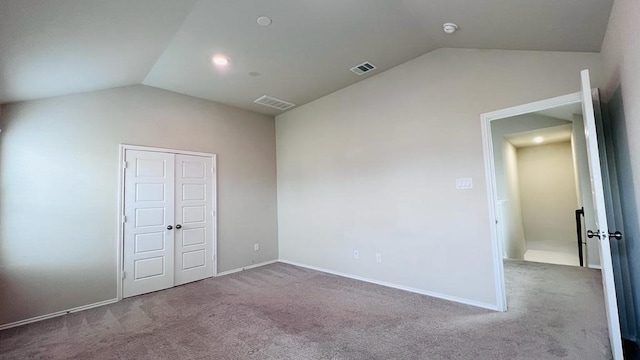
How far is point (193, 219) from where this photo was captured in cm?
453

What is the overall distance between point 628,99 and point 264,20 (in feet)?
9.84

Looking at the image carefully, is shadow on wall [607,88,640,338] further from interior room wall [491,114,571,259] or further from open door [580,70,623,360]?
interior room wall [491,114,571,259]

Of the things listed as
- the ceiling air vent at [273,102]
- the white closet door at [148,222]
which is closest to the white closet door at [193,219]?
the white closet door at [148,222]

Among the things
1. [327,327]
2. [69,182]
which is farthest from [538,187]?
[69,182]

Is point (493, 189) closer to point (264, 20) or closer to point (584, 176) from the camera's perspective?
point (264, 20)

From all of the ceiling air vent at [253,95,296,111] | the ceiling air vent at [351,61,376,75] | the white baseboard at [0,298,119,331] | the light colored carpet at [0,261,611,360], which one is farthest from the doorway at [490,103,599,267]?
the white baseboard at [0,298,119,331]

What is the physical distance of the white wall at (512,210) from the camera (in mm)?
5809

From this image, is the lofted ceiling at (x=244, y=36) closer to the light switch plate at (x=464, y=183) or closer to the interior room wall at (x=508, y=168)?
the light switch plate at (x=464, y=183)

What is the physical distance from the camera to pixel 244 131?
5312 mm

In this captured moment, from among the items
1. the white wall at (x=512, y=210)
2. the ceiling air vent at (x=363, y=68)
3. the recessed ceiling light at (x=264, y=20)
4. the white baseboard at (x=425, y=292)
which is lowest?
the white baseboard at (x=425, y=292)

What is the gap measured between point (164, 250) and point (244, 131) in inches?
99.7

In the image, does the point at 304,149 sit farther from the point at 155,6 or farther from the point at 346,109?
the point at 155,6

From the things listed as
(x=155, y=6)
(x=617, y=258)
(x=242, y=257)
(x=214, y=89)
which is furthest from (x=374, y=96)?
(x=242, y=257)

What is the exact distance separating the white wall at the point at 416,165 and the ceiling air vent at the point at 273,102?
42 centimetres
